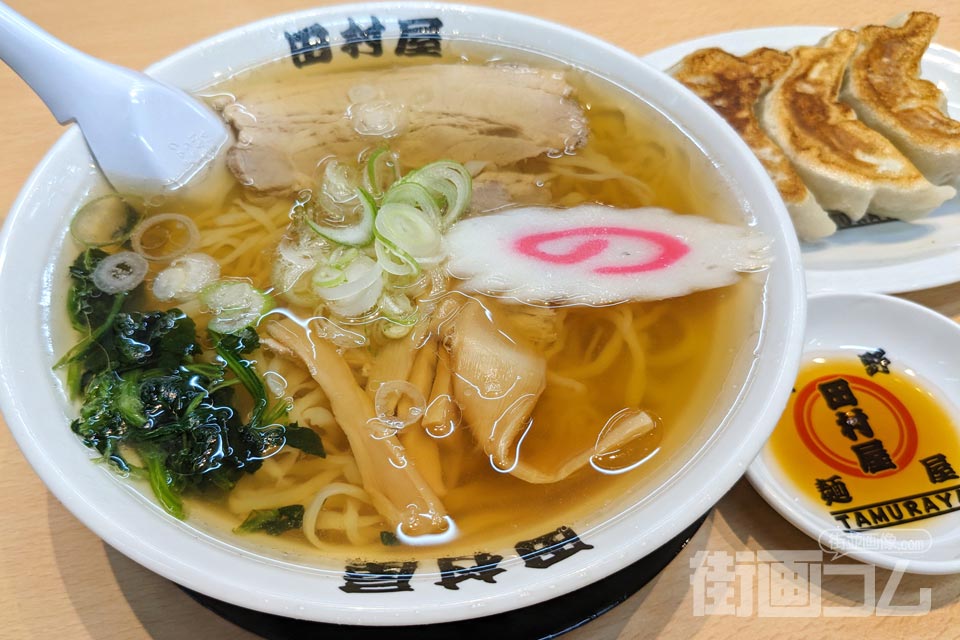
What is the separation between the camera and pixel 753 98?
1702 mm

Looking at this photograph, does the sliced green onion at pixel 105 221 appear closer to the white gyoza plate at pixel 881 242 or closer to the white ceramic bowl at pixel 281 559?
the white ceramic bowl at pixel 281 559

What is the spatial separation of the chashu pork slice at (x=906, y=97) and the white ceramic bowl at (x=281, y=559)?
2.63ft

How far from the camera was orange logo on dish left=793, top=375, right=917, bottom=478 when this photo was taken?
Result: 1.31 metres

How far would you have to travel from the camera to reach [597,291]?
1.24 m

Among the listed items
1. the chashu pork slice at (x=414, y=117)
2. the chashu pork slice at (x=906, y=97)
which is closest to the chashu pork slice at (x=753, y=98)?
the chashu pork slice at (x=906, y=97)

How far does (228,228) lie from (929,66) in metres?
2.13

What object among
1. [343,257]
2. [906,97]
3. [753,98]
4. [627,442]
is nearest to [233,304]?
[343,257]

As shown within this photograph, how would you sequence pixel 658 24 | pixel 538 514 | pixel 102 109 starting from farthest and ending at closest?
pixel 658 24, pixel 102 109, pixel 538 514

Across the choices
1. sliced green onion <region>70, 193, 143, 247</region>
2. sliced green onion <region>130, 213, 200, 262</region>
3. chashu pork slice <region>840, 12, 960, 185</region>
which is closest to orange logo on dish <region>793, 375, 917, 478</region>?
chashu pork slice <region>840, 12, 960, 185</region>

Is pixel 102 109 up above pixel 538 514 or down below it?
above

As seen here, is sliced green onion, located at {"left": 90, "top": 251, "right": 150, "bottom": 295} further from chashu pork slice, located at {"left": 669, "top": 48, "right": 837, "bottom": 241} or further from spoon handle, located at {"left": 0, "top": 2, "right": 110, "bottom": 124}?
chashu pork slice, located at {"left": 669, "top": 48, "right": 837, "bottom": 241}

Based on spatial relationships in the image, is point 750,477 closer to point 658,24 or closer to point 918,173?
point 918,173

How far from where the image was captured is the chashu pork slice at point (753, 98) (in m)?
1.56

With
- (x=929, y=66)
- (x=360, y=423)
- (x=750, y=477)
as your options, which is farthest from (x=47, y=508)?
(x=929, y=66)
